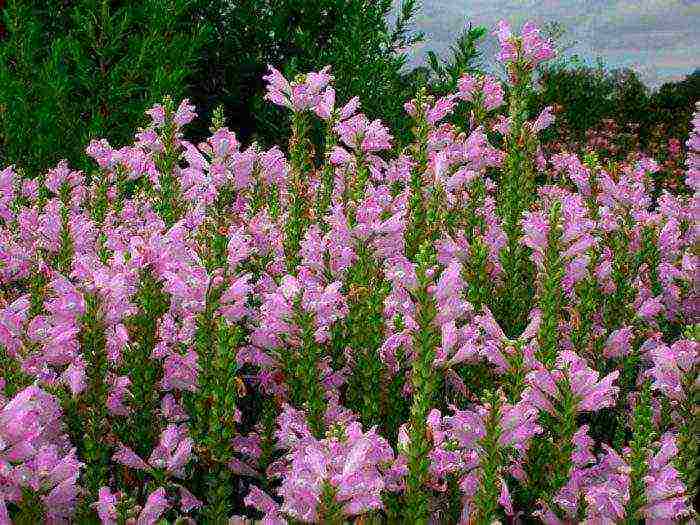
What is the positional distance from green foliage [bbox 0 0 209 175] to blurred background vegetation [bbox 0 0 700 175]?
1cm

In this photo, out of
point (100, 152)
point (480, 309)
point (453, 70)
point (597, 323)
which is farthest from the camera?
point (453, 70)

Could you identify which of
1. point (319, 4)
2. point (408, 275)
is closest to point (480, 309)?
point (408, 275)

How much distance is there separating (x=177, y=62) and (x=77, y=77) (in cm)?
82

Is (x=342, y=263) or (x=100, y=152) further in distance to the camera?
(x=100, y=152)

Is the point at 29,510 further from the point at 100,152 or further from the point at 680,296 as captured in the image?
the point at 100,152

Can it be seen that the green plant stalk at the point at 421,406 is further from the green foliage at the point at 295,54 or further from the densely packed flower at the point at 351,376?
the green foliage at the point at 295,54

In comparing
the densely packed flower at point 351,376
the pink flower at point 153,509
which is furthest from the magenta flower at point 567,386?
the pink flower at point 153,509

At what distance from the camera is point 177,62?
7148 mm

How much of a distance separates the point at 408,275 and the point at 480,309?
64cm

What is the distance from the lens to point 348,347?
2.44 metres

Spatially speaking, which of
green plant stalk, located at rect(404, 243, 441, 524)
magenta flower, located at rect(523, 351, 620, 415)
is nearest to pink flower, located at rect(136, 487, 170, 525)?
green plant stalk, located at rect(404, 243, 441, 524)

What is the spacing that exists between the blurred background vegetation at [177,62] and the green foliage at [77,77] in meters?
0.01

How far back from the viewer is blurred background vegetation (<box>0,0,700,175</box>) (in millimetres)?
6414

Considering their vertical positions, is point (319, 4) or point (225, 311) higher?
point (225, 311)
